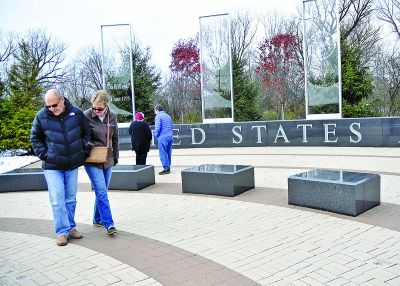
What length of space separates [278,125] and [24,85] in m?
15.8

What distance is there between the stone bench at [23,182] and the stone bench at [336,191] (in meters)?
5.60

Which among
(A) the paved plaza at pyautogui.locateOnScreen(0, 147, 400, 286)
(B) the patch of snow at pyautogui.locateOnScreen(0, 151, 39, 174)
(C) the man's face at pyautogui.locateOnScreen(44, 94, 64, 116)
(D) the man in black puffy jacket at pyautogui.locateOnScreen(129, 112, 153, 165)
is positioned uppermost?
(C) the man's face at pyautogui.locateOnScreen(44, 94, 64, 116)

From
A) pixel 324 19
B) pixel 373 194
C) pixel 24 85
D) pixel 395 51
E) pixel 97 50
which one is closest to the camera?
pixel 373 194

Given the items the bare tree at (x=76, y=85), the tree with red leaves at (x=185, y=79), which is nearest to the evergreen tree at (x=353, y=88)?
the tree with red leaves at (x=185, y=79)

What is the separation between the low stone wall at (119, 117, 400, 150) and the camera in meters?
14.9

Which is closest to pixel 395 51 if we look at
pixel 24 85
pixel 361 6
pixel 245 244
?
pixel 361 6

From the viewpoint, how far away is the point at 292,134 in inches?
647

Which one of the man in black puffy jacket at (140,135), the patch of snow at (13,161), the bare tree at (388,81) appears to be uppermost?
the bare tree at (388,81)

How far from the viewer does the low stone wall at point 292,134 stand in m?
14.9

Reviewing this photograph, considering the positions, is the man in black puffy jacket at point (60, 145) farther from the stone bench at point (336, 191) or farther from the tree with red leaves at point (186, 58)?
the tree with red leaves at point (186, 58)

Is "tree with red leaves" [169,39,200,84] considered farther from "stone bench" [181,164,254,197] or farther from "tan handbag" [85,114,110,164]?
"tan handbag" [85,114,110,164]

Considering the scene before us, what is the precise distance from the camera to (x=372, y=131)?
49.4ft

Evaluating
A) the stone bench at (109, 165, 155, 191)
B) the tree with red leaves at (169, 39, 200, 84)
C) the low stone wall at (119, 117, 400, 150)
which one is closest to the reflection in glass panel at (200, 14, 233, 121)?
the low stone wall at (119, 117, 400, 150)

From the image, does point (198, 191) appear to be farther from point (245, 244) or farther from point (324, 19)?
point (324, 19)
